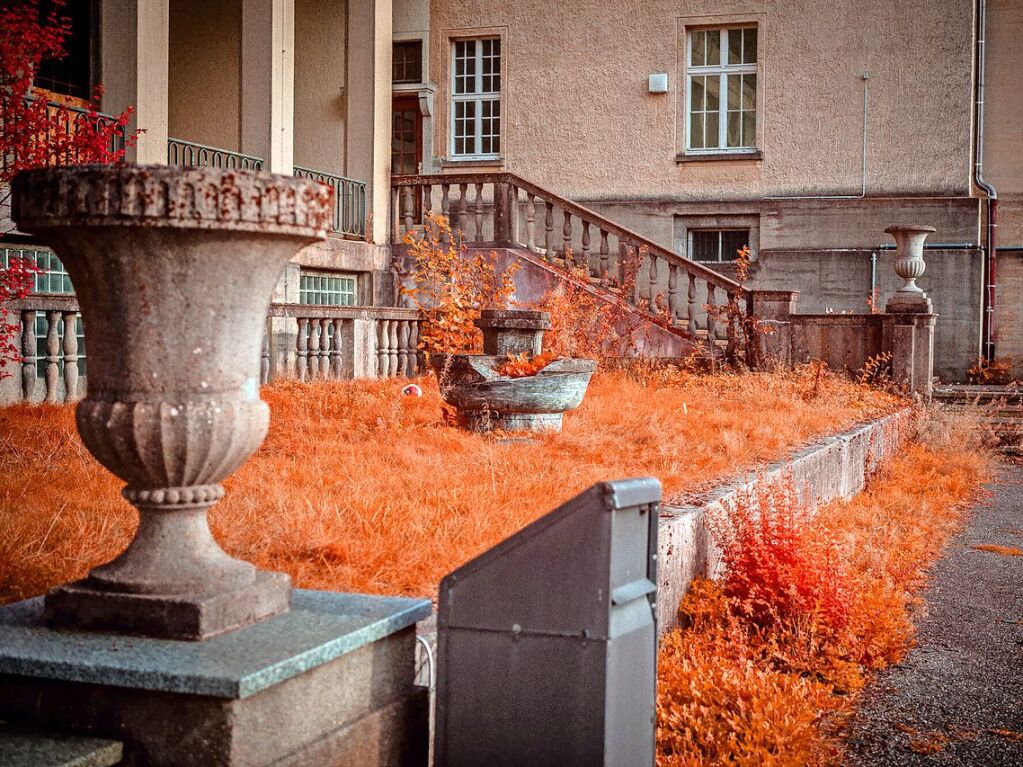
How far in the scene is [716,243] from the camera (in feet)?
67.4

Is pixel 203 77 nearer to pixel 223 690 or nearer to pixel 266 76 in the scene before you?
pixel 266 76

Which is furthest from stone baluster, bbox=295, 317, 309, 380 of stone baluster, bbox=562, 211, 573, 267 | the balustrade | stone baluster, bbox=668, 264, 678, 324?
stone baluster, bbox=668, 264, 678, 324

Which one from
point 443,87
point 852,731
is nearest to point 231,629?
point 852,731

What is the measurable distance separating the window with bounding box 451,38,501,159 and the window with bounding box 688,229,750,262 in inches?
149

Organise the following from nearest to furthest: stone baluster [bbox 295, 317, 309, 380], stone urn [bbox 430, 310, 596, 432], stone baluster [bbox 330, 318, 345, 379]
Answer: stone urn [bbox 430, 310, 596, 432], stone baluster [bbox 295, 317, 309, 380], stone baluster [bbox 330, 318, 345, 379]

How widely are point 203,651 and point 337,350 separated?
10.7 m

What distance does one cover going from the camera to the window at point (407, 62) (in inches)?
843

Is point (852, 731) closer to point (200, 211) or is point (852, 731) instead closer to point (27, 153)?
point (200, 211)

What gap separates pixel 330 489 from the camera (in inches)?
253

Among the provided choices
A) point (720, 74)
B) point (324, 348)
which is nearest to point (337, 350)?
point (324, 348)

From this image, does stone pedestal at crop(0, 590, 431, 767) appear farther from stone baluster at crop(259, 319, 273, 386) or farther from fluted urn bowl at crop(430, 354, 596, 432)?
stone baluster at crop(259, 319, 273, 386)

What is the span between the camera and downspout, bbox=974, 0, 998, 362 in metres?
19.2

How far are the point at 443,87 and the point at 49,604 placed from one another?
61.7 ft

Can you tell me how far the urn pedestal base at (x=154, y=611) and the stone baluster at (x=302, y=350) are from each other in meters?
9.77
